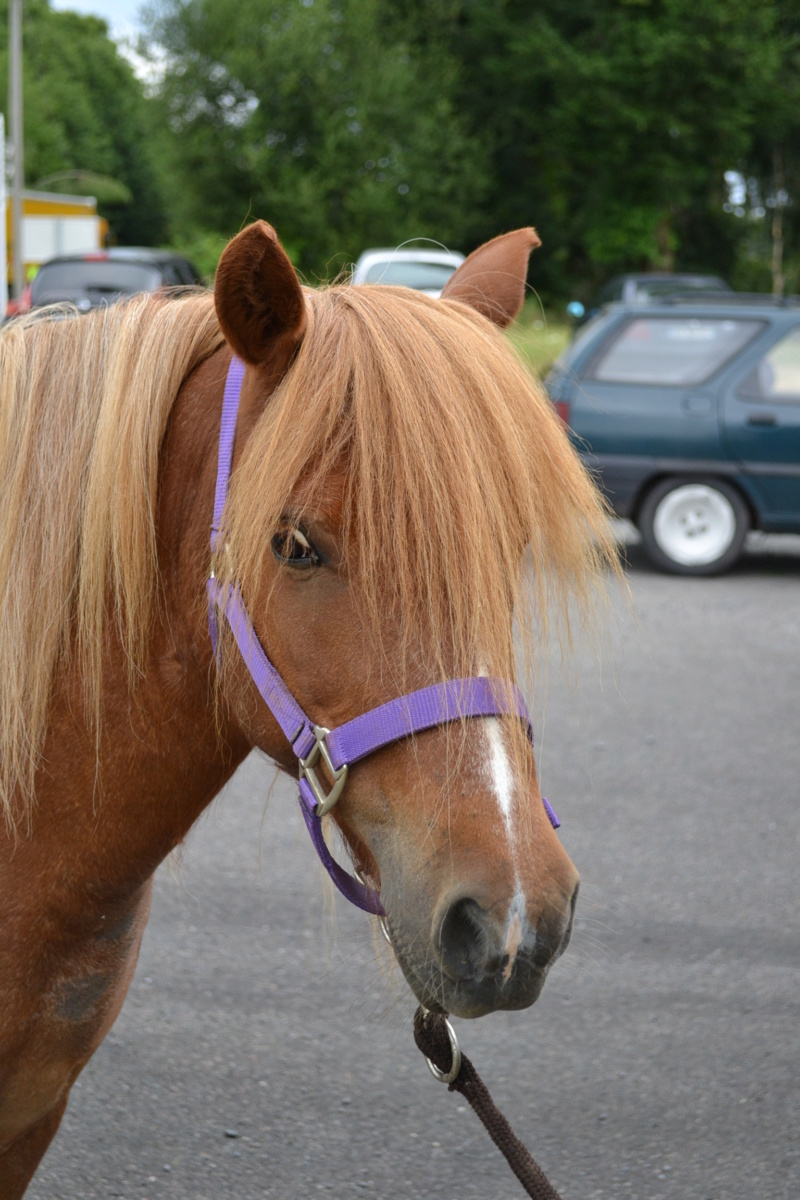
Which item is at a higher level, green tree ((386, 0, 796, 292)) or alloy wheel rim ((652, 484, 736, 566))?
green tree ((386, 0, 796, 292))

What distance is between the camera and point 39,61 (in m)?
63.1

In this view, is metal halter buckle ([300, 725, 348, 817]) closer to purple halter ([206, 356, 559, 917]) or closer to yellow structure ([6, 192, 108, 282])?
purple halter ([206, 356, 559, 917])

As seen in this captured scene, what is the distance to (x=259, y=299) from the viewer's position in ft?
4.52

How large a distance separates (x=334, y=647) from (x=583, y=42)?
32071mm

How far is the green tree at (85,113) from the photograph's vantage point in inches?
2089

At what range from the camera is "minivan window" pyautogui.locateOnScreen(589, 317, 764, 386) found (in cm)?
821

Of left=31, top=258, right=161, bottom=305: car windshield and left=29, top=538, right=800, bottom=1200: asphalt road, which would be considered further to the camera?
left=31, top=258, right=161, bottom=305: car windshield

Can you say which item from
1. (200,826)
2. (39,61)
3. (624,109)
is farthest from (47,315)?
(39,61)

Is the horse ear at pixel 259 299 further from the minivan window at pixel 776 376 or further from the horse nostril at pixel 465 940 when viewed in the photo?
the minivan window at pixel 776 376

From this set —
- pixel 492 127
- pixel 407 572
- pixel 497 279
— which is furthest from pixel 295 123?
pixel 407 572

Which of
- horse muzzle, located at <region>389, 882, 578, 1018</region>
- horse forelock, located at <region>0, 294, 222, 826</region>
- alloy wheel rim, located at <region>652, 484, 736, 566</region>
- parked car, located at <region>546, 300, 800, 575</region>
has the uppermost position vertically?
horse forelock, located at <region>0, 294, 222, 826</region>

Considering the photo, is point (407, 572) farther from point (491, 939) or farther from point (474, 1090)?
point (474, 1090)

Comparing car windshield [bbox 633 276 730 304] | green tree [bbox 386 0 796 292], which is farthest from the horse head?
green tree [bbox 386 0 796 292]

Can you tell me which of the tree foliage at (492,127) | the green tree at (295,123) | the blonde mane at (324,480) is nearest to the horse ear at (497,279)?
the blonde mane at (324,480)
